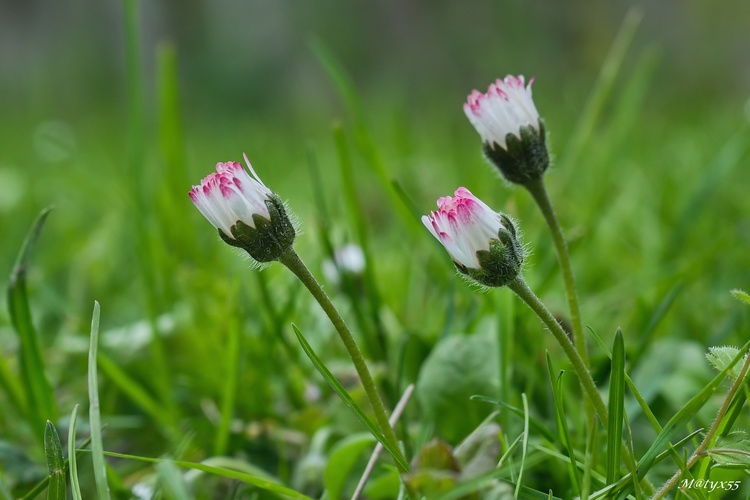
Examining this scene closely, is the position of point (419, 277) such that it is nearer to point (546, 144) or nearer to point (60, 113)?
point (546, 144)

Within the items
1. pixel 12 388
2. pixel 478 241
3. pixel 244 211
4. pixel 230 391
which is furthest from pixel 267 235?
pixel 12 388

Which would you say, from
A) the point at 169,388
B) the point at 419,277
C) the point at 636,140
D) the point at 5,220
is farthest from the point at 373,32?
the point at 169,388

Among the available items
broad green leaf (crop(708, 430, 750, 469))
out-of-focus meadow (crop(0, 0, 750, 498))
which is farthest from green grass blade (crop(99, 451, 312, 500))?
broad green leaf (crop(708, 430, 750, 469))

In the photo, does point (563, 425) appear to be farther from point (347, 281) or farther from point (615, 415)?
point (347, 281)

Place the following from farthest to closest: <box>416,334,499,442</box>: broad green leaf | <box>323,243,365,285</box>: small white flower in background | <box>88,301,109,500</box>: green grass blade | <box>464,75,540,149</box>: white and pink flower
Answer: <box>323,243,365,285</box>: small white flower in background → <box>416,334,499,442</box>: broad green leaf → <box>464,75,540,149</box>: white and pink flower → <box>88,301,109,500</box>: green grass blade

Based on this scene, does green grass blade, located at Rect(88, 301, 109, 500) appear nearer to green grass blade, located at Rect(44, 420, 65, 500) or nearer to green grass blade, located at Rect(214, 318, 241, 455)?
green grass blade, located at Rect(44, 420, 65, 500)

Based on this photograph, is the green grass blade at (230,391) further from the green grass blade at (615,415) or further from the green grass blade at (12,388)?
the green grass blade at (615,415)

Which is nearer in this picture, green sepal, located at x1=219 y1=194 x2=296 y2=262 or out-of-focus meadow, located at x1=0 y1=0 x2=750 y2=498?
green sepal, located at x1=219 y1=194 x2=296 y2=262
